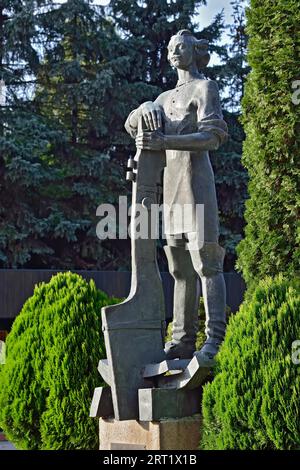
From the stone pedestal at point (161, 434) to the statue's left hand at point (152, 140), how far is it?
6.82ft

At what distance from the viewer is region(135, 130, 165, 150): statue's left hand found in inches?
245

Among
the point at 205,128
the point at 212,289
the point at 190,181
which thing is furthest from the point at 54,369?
the point at 205,128

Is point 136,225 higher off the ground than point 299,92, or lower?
lower

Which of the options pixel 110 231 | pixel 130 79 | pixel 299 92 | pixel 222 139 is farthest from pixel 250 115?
pixel 130 79

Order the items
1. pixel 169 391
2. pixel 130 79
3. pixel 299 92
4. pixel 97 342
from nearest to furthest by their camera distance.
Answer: pixel 169 391 → pixel 97 342 → pixel 299 92 → pixel 130 79

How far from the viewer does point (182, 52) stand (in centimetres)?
660

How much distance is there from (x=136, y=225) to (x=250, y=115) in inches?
135

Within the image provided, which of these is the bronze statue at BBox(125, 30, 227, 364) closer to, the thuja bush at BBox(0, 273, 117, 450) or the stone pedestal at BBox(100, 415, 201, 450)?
the stone pedestal at BBox(100, 415, 201, 450)

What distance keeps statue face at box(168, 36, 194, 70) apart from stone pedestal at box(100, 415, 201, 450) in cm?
284

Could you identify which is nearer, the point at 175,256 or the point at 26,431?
the point at 175,256

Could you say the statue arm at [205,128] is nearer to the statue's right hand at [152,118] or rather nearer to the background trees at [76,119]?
the statue's right hand at [152,118]

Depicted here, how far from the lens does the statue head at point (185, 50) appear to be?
6.60 metres

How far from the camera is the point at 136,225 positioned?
6340 millimetres

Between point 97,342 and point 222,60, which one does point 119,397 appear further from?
point 222,60
